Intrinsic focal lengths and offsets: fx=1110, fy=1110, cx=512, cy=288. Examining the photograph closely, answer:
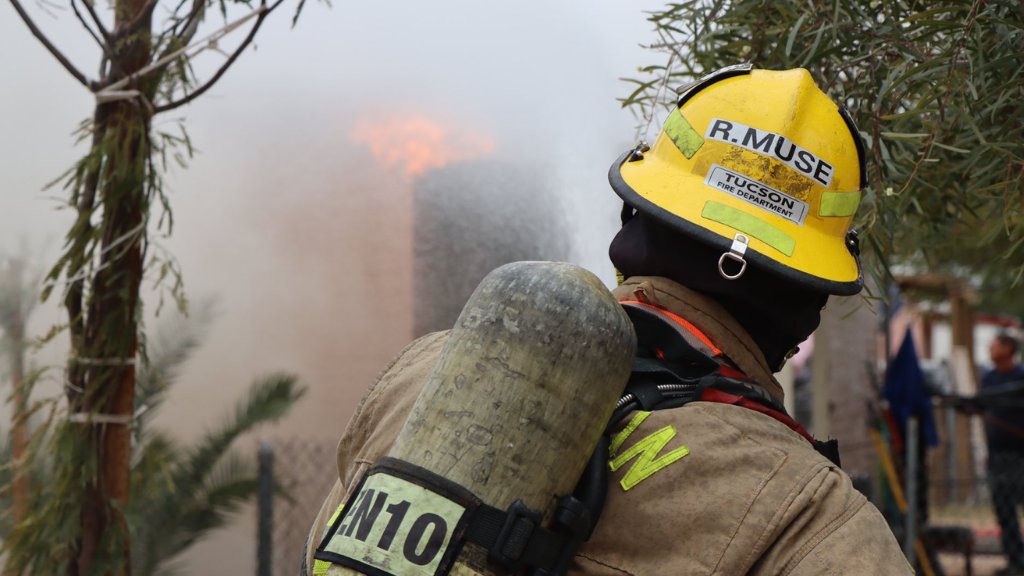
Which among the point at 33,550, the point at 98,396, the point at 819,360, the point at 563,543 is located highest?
the point at 563,543

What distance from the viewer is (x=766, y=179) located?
164 centimetres

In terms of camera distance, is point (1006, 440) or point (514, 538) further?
point (1006, 440)

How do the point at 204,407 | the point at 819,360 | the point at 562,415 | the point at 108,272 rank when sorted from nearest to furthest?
the point at 562,415
the point at 108,272
the point at 204,407
the point at 819,360

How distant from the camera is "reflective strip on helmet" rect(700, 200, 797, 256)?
1.60 metres

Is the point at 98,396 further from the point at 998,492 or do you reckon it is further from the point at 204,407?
the point at 998,492

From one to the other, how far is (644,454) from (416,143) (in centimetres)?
451

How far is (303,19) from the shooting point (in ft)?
19.8

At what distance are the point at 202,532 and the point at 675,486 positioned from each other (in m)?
4.74

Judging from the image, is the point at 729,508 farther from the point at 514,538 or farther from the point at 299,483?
the point at 299,483

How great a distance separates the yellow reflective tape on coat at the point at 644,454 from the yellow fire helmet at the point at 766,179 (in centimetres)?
28

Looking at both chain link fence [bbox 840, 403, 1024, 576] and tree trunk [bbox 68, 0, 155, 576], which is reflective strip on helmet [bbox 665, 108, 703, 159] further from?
chain link fence [bbox 840, 403, 1024, 576]

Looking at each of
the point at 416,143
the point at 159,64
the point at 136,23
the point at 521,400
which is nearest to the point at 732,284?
the point at 521,400

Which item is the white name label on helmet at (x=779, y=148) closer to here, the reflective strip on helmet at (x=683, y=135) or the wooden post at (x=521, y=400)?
the reflective strip on helmet at (x=683, y=135)

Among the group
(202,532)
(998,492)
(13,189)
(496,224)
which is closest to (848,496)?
(496,224)
